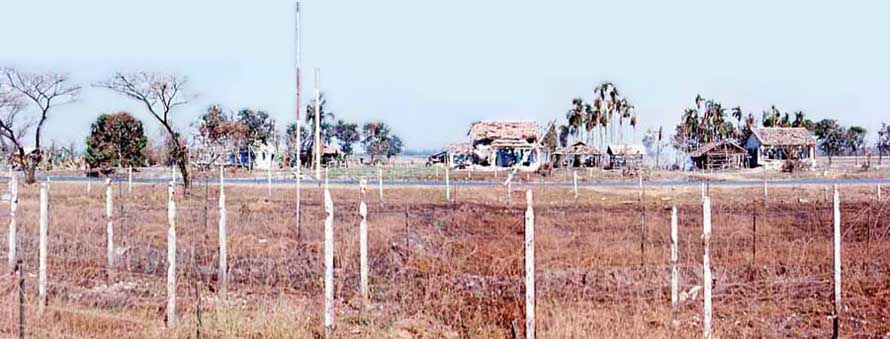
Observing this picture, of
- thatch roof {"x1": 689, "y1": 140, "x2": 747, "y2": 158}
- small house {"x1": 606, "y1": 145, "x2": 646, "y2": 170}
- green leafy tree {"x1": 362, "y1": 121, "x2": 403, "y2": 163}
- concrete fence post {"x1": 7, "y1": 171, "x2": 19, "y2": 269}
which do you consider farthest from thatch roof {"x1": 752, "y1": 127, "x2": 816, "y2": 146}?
concrete fence post {"x1": 7, "y1": 171, "x2": 19, "y2": 269}

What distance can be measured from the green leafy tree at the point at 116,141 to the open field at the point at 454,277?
35.0 metres

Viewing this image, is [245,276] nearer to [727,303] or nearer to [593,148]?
[727,303]

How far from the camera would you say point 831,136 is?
8312 cm

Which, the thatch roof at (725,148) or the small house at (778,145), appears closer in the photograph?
the small house at (778,145)

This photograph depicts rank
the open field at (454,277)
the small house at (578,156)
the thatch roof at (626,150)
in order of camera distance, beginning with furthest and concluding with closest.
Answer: the thatch roof at (626,150), the small house at (578,156), the open field at (454,277)

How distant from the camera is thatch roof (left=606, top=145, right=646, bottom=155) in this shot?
7388 centimetres

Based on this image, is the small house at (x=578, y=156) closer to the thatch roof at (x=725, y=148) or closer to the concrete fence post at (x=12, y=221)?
the thatch roof at (x=725, y=148)

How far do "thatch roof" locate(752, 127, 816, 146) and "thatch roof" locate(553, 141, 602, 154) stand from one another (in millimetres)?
14051

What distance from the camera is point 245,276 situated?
12.3 meters

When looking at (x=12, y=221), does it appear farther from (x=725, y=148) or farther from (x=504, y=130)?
(x=725, y=148)

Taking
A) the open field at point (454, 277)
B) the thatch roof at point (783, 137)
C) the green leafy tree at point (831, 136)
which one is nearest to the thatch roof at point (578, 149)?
the thatch roof at point (783, 137)

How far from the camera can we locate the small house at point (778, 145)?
212 feet

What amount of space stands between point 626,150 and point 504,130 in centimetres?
1461

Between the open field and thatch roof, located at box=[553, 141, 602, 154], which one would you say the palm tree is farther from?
the open field
